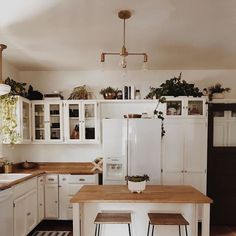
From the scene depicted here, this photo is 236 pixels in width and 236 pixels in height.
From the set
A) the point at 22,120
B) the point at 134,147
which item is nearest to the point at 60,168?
the point at 22,120

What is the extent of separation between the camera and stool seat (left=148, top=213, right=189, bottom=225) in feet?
7.48

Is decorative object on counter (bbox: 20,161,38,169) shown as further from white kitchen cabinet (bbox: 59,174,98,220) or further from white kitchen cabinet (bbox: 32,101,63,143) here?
white kitchen cabinet (bbox: 59,174,98,220)

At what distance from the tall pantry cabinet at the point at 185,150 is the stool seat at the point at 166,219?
1.42 metres

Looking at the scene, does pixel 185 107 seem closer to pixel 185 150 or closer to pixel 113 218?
pixel 185 150

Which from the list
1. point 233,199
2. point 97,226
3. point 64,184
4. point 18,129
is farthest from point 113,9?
point 233,199

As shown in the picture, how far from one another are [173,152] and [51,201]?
208cm

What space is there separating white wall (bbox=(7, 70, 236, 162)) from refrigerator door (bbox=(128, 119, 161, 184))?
959 millimetres

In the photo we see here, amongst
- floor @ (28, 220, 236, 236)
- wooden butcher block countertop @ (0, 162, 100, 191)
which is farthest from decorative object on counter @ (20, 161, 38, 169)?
floor @ (28, 220, 236, 236)

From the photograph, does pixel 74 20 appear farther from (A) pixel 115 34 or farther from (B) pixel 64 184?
(B) pixel 64 184

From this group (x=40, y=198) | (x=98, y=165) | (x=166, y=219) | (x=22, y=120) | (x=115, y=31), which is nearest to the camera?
(x=166, y=219)

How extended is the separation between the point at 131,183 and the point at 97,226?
1.87ft

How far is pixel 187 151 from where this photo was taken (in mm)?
3873

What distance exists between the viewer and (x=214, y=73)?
→ 448 cm

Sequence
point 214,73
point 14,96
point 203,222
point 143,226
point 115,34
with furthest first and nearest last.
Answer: point 214,73, point 14,96, point 115,34, point 143,226, point 203,222
